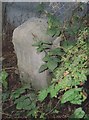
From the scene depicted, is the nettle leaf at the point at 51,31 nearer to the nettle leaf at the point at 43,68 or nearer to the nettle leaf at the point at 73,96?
the nettle leaf at the point at 43,68

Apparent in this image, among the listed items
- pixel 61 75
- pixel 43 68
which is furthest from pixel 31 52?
pixel 61 75

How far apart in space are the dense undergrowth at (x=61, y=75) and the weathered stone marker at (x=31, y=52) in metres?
0.10

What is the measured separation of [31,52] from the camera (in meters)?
3.22

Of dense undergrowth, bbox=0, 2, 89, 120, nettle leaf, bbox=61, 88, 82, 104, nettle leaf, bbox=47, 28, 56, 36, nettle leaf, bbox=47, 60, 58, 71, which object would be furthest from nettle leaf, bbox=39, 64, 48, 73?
A: nettle leaf, bbox=61, 88, 82, 104

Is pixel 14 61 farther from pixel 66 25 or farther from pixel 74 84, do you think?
pixel 74 84

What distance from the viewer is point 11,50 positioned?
4008mm

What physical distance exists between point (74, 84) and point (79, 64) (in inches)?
6.1

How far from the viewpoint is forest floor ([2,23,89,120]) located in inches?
118

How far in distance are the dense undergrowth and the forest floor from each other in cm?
7

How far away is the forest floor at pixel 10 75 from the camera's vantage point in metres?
3.01

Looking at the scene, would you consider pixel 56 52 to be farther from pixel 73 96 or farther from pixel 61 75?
pixel 73 96

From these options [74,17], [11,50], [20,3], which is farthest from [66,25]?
[20,3]

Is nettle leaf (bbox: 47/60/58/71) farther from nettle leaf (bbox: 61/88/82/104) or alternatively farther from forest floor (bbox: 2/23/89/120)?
forest floor (bbox: 2/23/89/120)

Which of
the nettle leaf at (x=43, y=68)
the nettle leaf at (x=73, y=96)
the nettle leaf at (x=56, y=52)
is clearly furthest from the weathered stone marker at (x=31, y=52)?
the nettle leaf at (x=73, y=96)
